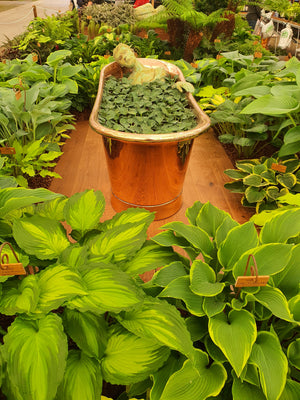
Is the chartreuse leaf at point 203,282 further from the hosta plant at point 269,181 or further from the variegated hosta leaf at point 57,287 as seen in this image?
the hosta plant at point 269,181

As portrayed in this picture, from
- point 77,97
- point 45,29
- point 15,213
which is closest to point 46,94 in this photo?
point 77,97

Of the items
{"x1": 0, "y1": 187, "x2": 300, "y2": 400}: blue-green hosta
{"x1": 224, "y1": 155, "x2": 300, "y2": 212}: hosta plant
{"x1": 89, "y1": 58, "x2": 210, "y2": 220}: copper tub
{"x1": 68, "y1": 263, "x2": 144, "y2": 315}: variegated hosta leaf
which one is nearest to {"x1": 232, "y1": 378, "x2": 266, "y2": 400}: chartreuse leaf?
{"x1": 0, "y1": 187, "x2": 300, "y2": 400}: blue-green hosta

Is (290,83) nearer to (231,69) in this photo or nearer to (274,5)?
(231,69)

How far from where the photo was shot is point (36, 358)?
0.64m

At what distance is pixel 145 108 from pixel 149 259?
1228mm

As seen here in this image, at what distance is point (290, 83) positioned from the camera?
2072 mm

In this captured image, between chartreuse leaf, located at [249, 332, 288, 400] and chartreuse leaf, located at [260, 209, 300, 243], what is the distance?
325mm

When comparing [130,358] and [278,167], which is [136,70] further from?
[130,358]

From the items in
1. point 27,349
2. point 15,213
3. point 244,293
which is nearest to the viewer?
point 27,349

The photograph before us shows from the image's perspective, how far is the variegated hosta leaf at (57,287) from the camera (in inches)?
27.8

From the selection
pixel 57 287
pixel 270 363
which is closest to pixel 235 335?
pixel 270 363

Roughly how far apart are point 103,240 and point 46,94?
1674 millimetres

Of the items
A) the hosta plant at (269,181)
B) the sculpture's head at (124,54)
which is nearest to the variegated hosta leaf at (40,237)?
the hosta plant at (269,181)

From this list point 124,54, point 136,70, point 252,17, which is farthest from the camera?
point 252,17
